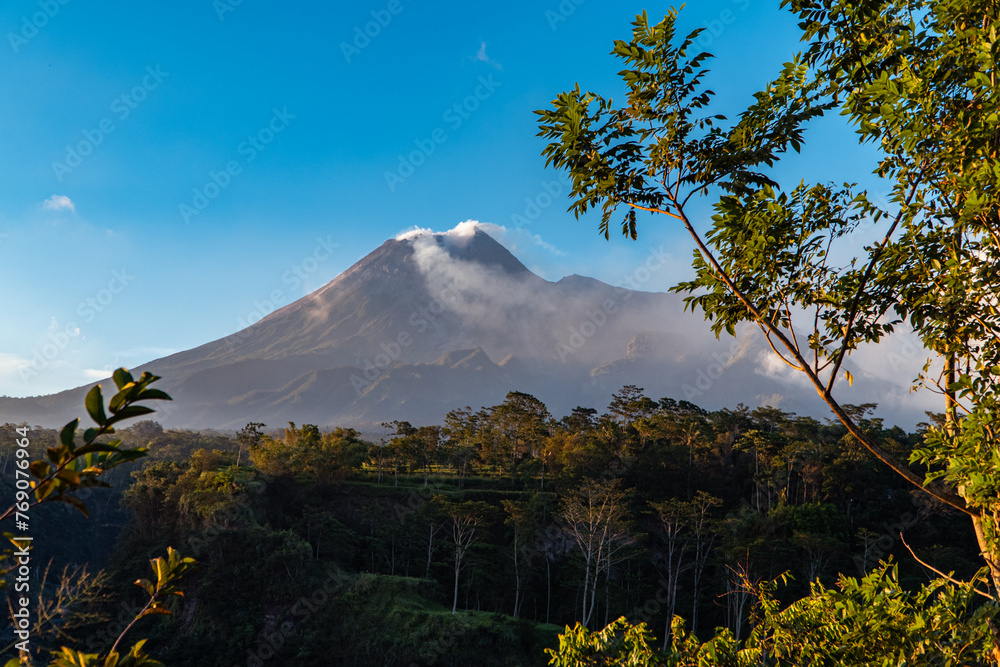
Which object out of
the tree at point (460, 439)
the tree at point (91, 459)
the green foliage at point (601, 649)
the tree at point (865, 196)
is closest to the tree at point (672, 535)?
the tree at point (460, 439)

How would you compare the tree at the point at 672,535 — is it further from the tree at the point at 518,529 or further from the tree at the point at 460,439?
the tree at the point at 460,439

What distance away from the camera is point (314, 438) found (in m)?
40.7

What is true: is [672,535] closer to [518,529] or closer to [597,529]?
[597,529]

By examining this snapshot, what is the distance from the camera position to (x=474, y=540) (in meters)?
29.7

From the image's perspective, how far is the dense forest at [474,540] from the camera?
24281 millimetres

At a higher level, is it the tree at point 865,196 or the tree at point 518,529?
the tree at point 865,196

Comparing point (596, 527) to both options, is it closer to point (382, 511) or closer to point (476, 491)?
point (476, 491)

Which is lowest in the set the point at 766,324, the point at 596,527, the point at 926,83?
the point at 596,527

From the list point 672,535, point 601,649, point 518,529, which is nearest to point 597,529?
point 518,529

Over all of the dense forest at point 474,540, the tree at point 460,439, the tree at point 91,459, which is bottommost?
the dense forest at point 474,540

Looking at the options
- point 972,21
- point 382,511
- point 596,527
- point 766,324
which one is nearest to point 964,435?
point 766,324

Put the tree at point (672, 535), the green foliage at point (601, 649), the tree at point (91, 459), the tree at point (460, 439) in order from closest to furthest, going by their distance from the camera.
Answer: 1. the tree at point (91, 459)
2. the green foliage at point (601, 649)
3. the tree at point (672, 535)
4. the tree at point (460, 439)

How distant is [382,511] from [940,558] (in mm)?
31015

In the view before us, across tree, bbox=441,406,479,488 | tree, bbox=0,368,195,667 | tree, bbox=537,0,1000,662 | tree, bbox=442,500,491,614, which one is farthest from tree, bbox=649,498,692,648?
tree, bbox=0,368,195,667
